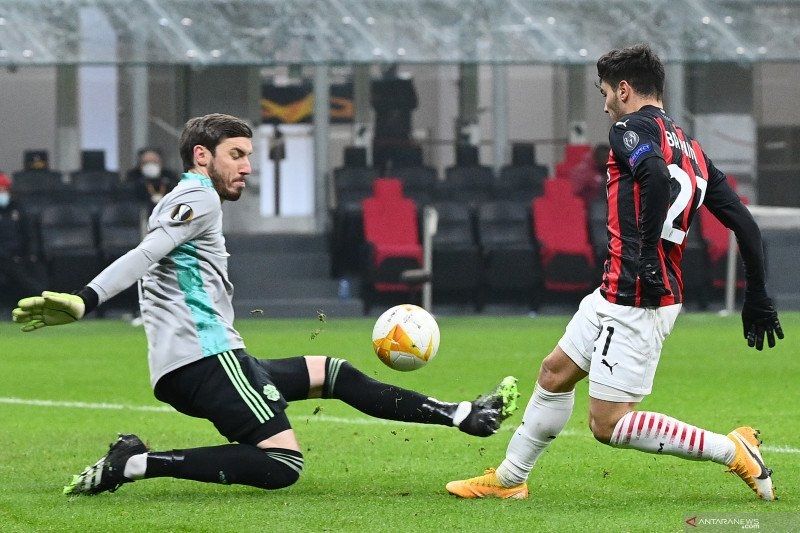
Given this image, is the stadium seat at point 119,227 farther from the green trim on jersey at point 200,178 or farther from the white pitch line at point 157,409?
the green trim on jersey at point 200,178

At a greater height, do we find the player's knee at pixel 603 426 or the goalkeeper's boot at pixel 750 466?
the player's knee at pixel 603 426

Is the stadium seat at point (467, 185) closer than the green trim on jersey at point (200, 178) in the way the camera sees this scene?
No

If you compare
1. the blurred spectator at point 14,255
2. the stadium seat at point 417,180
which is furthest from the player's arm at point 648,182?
the stadium seat at point 417,180

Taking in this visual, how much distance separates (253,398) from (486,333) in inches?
391

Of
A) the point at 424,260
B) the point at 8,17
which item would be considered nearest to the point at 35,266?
the point at 8,17

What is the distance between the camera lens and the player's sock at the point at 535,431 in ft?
18.7

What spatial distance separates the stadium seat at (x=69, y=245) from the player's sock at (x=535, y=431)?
12.8 metres

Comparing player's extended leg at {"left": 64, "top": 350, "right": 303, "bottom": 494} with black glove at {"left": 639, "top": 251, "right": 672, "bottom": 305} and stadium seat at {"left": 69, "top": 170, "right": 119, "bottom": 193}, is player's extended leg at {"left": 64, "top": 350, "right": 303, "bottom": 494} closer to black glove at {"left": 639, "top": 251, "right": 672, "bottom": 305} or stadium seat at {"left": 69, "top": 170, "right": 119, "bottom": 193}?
black glove at {"left": 639, "top": 251, "right": 672, "bottom": 305}

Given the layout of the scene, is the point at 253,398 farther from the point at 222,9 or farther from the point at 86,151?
the point at 86,151

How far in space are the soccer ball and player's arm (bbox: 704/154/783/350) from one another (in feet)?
4.04

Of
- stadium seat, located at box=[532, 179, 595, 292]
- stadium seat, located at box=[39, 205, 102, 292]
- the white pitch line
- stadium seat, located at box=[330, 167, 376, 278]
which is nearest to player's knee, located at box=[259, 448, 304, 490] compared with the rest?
the white pitch line

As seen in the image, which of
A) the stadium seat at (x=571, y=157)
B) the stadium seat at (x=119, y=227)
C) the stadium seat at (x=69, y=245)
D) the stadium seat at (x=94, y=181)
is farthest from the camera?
the stadium seat at (x=571, y=157)

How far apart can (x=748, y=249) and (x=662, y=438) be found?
2.55ft

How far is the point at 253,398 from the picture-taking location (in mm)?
5613
